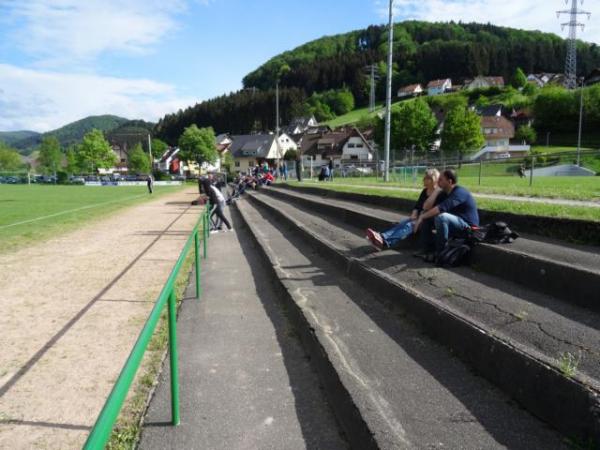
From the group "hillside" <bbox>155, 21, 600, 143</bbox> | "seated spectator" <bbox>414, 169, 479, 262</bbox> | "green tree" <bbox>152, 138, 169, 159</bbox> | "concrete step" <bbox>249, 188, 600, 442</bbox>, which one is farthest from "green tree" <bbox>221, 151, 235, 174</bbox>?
"concrete step" <bbox>249, 188, 600, 442</bbox>

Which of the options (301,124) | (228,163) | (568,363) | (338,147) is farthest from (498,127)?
(568,363)

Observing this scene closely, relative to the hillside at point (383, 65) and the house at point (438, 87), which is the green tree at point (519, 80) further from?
the house at point (438, 87)

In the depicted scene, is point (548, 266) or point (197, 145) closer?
point (548, 266)

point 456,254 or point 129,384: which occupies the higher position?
point 129,384

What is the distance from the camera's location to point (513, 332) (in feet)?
10.7

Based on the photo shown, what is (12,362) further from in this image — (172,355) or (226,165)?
(226,165)

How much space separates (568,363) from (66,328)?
16.2ft

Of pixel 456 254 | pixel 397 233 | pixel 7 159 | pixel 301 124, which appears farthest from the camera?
pixel 301 124

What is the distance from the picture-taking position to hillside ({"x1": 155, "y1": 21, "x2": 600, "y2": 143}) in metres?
136

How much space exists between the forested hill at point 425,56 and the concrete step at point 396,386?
13804cm

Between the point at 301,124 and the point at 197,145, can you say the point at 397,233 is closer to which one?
the point at 197,145

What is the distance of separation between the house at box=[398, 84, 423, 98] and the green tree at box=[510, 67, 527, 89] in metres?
26.5

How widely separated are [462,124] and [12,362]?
6863cm

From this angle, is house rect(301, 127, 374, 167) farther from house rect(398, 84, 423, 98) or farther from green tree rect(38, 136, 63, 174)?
green tree rect(38, 136, 63, 174)
